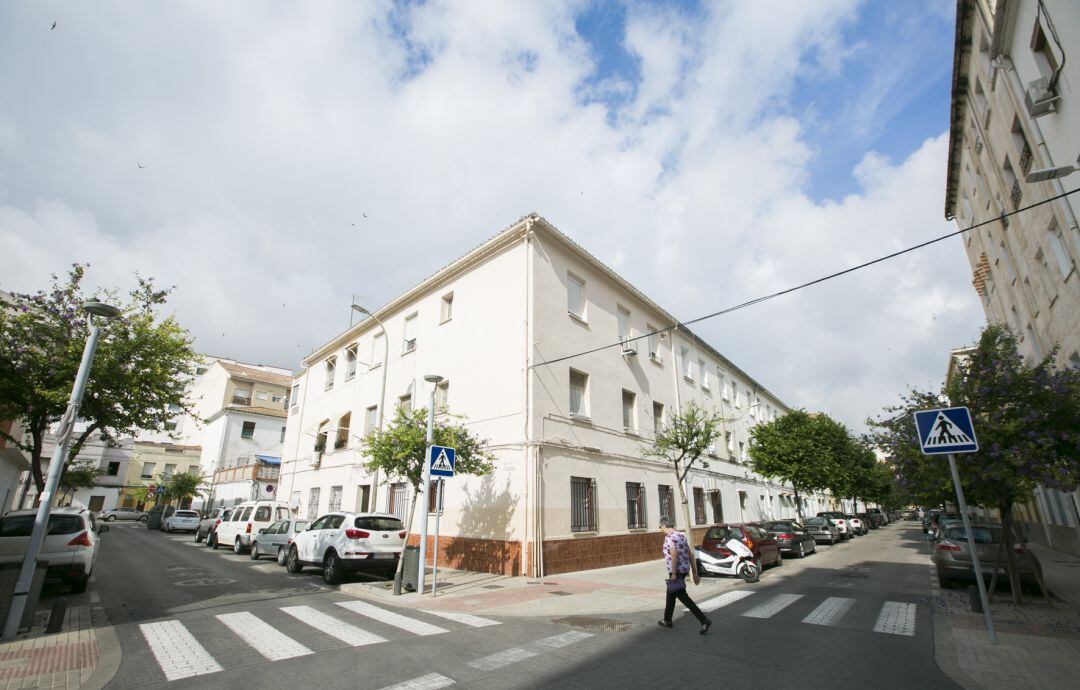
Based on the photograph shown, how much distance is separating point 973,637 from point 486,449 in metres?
10.8

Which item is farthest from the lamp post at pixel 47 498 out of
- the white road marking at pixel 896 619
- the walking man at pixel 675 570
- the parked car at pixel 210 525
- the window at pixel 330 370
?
the window at pixel 330 370

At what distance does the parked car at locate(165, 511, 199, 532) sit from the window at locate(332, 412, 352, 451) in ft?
50.9

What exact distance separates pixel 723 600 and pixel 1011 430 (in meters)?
5.86

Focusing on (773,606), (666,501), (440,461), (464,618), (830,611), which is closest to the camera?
(464,618)

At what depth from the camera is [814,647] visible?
6.34 meters

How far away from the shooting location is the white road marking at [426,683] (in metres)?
4.81

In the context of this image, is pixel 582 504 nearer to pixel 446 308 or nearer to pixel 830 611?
pixel 830 611

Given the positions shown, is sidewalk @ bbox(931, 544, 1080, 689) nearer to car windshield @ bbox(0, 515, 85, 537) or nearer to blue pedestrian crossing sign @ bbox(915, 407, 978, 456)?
blue pedestrian crossing sign @ bbox(915, 407, 978, 456)

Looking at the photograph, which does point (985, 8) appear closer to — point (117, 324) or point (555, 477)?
point (555, 477)

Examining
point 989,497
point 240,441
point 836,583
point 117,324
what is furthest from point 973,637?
point 240,441

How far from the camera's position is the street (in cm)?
517

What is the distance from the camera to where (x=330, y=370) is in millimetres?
25609

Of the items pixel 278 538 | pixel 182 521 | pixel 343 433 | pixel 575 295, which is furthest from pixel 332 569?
pixel 182 521

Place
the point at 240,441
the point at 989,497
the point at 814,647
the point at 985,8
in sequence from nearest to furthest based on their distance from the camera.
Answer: the point at 814,647 → the point at 989,497 → the point at 985,8 → the point at 240,441
